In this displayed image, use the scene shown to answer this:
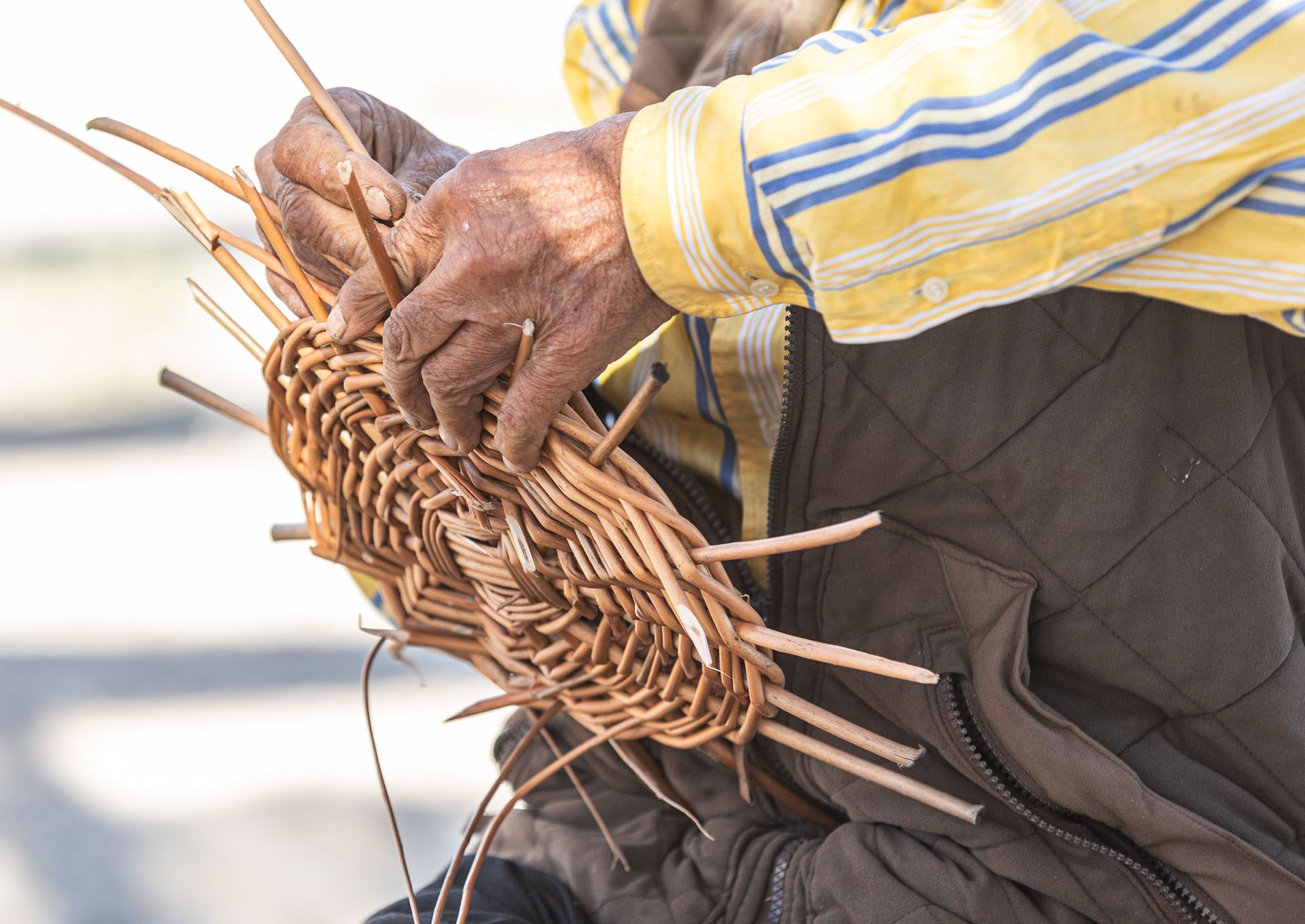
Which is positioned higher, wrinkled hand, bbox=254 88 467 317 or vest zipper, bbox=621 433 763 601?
wrinkled hand, bbox=254 88 467 317

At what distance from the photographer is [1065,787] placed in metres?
0.56

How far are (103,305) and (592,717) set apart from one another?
1.90m

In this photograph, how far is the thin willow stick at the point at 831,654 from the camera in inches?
18.3

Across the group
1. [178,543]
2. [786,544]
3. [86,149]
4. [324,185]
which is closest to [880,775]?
[786,544]

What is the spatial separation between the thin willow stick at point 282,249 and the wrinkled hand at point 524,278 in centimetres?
10

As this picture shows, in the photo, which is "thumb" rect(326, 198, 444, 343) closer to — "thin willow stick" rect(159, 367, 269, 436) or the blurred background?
"thin willow stick" rect(159, 367, 269, 436)

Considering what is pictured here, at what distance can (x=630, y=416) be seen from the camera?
503mm

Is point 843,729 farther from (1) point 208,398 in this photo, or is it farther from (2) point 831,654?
(1) point 208,398

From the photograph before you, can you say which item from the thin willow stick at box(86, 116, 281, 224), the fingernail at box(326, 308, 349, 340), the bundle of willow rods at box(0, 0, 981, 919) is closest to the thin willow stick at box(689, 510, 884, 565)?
the bundle of willow rods at box(0, 0, 981, 919)

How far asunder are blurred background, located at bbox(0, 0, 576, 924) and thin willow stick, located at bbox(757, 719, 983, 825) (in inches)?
38.2

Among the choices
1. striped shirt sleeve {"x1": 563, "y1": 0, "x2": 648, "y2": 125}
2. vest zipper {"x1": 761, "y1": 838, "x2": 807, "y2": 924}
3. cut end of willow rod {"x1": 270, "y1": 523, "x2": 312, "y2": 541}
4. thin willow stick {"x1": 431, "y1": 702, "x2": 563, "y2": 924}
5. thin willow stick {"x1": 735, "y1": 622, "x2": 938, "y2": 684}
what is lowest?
vest zipper {"x1": 761, "y1": 838, "x2": 807, "y2": 924}

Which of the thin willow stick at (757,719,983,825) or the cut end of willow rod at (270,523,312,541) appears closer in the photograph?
the thin willow stick at (757,719,983,825)

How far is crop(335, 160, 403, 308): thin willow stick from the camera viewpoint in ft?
1.56

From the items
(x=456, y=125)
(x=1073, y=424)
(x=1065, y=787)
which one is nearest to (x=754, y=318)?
(x=1073, y=424)
